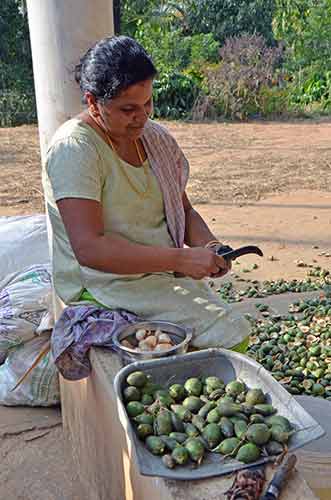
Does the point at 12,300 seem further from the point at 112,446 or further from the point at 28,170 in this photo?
the point at 28,170

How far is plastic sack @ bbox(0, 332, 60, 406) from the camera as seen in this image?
3208mm

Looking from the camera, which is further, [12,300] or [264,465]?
[12,300]

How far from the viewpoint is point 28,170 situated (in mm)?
9797

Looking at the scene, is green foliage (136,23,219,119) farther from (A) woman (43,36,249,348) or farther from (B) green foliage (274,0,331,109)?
(A) woman (43,36,249,348)

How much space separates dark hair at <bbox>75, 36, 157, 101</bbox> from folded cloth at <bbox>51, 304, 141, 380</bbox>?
81 centimetres

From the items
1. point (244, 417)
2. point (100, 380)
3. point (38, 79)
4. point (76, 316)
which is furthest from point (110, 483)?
point (38, 79)

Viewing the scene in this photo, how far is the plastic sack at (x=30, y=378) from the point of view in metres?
3.21

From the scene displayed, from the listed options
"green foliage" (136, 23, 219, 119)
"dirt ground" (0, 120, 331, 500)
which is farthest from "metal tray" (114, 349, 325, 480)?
"green foliage" (136, 23, 219, 119)

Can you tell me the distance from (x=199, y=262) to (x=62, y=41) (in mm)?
1139

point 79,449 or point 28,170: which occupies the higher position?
point 79,449

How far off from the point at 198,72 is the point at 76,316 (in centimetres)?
1464

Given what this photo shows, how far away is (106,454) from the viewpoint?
242 centimetres

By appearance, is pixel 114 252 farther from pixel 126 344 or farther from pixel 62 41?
pixel 62 41

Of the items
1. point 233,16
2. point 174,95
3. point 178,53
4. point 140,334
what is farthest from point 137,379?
point 233,16
